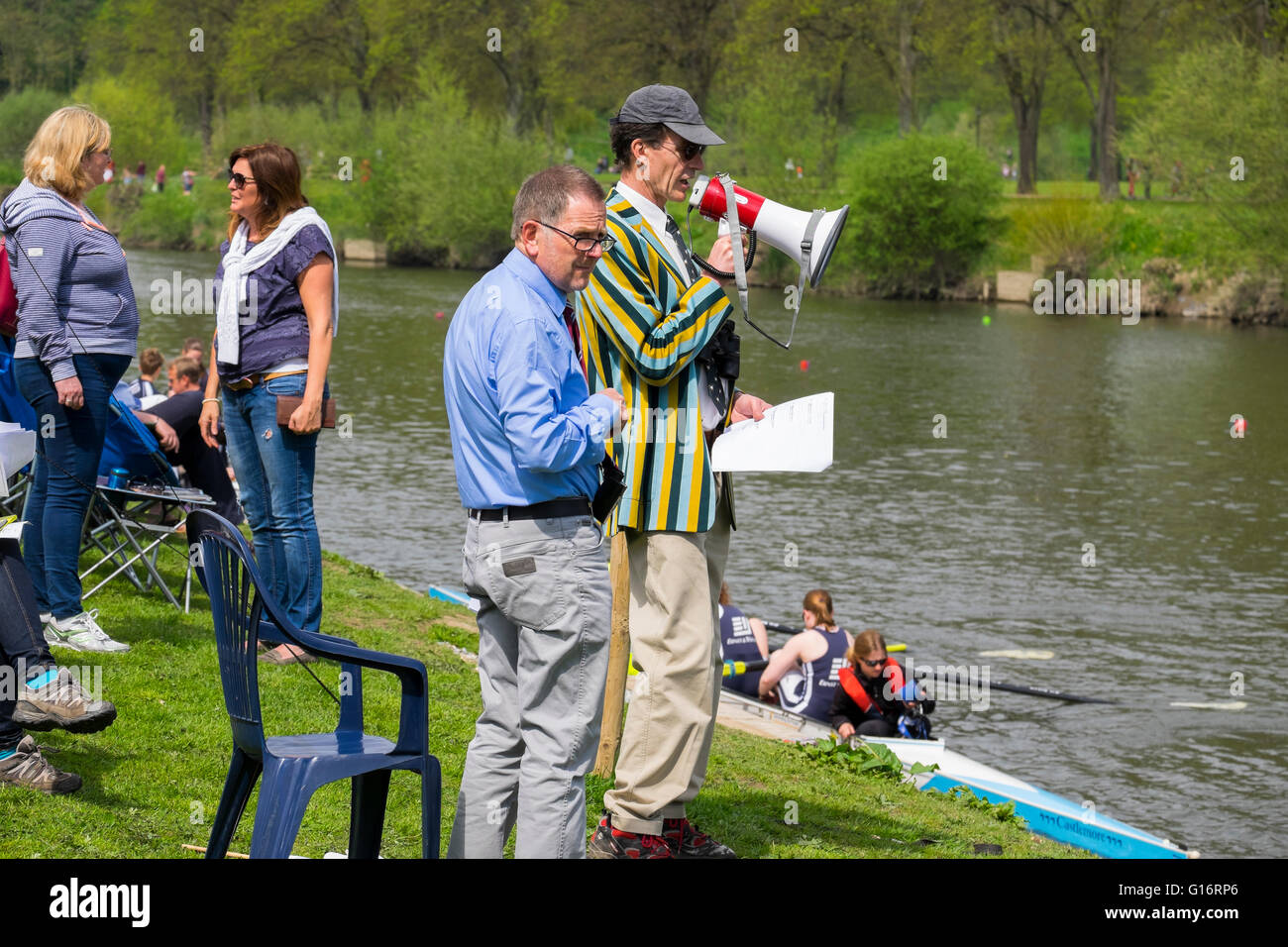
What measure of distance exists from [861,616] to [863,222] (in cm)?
4149

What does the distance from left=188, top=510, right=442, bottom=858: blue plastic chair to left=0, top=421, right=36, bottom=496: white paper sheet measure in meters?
1.32

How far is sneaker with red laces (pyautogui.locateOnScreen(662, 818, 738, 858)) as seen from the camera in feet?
16.3

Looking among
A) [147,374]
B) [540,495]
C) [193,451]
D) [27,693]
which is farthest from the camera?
[147,374]

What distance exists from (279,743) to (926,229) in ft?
170

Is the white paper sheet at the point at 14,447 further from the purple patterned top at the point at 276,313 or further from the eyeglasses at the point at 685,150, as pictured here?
the eyeglasses at the point at 685,150

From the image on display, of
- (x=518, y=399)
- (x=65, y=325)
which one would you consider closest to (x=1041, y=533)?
(x=65, y=325)

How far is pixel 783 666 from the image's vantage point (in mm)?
10766

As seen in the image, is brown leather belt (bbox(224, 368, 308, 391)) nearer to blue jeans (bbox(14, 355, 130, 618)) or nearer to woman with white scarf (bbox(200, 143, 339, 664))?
woman with white scarf (bbox(200, 143, 339, 664))

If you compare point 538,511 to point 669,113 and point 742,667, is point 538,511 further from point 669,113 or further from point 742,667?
point 742,667

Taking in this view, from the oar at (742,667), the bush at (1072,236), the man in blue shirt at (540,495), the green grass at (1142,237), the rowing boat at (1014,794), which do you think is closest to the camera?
the man in blue shirt at (540,495)

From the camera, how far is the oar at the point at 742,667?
1064 centimetres

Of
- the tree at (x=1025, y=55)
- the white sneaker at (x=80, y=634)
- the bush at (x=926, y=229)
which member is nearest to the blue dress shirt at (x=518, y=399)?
the white sneaker at (x=80, y=634)

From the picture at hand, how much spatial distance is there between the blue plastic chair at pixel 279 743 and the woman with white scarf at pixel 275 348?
2.51m

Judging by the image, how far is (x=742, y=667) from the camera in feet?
34.8
